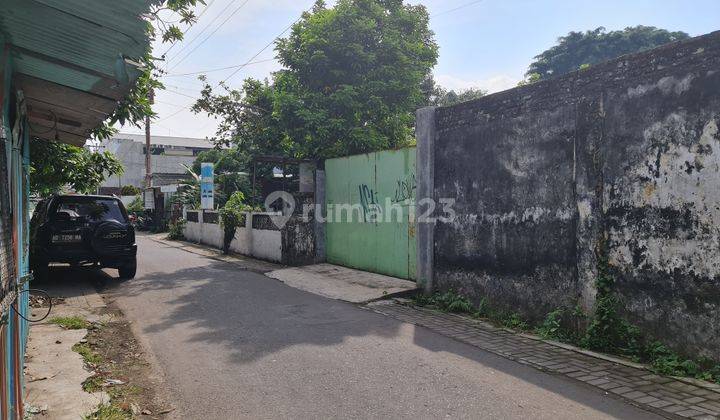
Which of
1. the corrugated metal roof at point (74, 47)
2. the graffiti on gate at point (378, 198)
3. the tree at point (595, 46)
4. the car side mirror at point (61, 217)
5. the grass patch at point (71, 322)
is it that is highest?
the tree at point (595, 46)

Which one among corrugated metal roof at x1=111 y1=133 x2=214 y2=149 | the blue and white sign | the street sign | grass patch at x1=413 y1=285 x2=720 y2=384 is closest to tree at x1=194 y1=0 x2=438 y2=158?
grass patch at x1=413 y1=285 x2=720 y2=384

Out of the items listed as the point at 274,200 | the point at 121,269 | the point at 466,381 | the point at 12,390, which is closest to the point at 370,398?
the point at 466,381

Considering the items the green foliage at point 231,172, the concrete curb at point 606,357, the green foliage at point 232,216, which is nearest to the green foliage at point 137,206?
the green foliage at point 231,172

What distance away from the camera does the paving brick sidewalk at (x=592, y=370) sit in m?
4.06

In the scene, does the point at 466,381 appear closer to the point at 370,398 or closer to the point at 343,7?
the point at 370,398

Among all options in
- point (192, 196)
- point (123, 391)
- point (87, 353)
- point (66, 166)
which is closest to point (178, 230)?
point (192, 196)

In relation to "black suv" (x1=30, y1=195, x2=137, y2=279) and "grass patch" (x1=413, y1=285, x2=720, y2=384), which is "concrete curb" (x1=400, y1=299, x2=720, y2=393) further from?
"black suv" (x1=30, y1=195, x2=137, y2=279)

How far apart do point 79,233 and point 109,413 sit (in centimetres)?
679

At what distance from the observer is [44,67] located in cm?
371

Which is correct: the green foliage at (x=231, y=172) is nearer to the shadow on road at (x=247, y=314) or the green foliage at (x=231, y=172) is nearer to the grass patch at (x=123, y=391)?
the shadow on road at (x=247, y=314)

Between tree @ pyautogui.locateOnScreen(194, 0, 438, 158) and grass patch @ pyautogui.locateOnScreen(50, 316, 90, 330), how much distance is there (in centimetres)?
704

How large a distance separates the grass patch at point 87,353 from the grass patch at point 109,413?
1389mm

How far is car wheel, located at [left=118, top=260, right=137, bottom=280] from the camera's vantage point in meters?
10.5

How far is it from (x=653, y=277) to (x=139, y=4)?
538 cm
